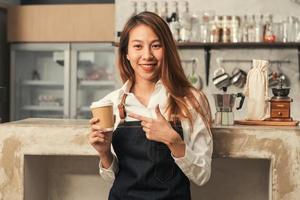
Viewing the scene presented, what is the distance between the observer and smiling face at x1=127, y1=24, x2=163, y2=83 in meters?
1.52

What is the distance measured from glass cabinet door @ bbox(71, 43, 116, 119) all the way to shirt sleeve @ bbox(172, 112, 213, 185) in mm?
3305

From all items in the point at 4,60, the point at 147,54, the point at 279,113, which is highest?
the point at 4,60

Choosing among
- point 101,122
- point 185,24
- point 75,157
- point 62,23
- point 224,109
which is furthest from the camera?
point 62,23

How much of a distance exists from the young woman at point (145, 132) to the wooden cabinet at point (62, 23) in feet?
10.3

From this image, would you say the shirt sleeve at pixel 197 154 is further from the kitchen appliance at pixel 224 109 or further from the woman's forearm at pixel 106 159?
the kitchen appliance at pixel 224 109

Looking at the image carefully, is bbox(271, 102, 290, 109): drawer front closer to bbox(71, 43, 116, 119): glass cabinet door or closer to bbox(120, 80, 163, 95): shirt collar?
bbox(120, 80, 163, 95): shirt collar

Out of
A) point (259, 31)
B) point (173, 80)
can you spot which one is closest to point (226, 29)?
point (259, 31)

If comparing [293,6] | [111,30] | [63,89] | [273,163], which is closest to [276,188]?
[273,163]

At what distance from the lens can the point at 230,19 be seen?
4098mm

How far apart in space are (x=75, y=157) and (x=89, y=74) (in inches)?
110

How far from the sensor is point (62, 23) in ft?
15.5

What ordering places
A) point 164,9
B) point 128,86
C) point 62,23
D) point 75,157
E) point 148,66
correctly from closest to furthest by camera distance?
point 148,66 → point 128,86 → point 75,157 → point 164,9 → point 62,23

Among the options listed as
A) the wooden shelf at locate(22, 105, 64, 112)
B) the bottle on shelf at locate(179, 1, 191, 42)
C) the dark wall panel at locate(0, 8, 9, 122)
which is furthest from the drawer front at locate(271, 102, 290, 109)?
the dark wall panel at locate(0, 8, 9, 122)

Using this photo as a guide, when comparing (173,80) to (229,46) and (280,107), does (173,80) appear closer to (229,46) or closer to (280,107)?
(280,107)
